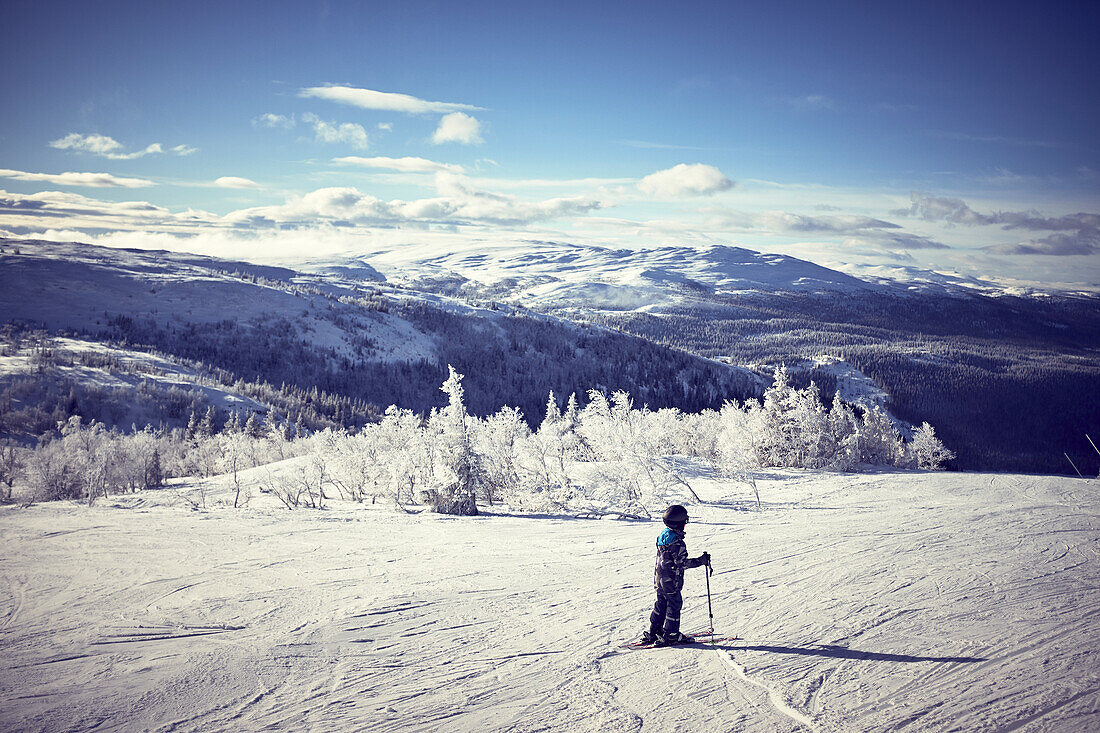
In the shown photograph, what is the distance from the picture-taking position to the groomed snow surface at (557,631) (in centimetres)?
673

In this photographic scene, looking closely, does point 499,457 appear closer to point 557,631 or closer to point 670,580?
point 557,631

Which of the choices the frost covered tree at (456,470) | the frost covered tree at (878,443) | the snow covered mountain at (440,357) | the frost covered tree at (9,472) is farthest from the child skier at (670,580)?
the snow covered mountain at (440,357)

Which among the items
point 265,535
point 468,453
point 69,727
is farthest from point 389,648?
point 468,453

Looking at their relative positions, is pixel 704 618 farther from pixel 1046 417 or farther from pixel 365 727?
pixel 1046 417

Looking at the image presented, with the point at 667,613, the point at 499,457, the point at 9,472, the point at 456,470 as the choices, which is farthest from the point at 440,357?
the point at 667,613

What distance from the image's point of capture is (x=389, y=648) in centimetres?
876

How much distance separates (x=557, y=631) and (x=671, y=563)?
2.40 metres

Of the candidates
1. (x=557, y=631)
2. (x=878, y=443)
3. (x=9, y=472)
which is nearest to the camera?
(x=557, y=631)

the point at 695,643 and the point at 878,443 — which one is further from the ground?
the point at 695,643

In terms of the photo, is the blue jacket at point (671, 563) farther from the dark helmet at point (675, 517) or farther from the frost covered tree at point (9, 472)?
the frost covered tree at point (9, 472)

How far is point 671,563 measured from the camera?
8453 mm

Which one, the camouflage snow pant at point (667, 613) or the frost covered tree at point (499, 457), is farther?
the frost covered tree at point (499, 457)

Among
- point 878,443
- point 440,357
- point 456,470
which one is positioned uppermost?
point 440,357

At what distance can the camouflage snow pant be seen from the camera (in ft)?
27.9
